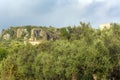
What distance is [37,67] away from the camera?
204ft

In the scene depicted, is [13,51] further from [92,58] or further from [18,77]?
[92,58]

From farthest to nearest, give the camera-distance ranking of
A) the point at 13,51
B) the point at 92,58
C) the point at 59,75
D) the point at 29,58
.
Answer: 1. the point at 13,51
2. the point at 29,58
3. the point at 59,75
4. the point at 92,58

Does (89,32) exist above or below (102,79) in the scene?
above

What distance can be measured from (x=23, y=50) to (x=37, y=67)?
608 centimetres

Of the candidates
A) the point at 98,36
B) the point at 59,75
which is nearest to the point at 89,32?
the point at 98,36

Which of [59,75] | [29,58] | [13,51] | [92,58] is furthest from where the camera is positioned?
[13,51]

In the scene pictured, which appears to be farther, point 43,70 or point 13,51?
point 13,51

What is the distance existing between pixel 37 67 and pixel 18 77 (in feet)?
21.0

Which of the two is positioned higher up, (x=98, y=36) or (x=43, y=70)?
(x=98, y=36)

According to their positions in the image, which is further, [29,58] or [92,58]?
[29,58]

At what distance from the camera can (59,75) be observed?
59.2 metres

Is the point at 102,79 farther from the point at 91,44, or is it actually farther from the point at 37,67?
the point at 37,67

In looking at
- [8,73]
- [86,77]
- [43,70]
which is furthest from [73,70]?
[8,73]

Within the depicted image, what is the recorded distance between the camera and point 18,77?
6719cm
